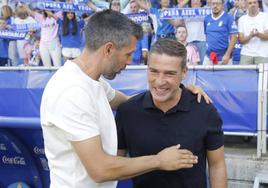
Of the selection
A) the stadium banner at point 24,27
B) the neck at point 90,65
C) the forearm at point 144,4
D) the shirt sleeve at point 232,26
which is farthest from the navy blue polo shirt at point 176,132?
the stadium banner at point 24,27

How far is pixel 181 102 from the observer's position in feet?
8.29

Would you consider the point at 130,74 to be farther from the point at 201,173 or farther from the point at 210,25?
the point at 201,173

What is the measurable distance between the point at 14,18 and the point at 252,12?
17.8 ft

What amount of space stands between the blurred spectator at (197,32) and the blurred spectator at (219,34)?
281mm

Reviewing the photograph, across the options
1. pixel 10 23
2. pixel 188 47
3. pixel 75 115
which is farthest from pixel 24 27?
pixel 75 115

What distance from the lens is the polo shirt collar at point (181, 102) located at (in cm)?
249

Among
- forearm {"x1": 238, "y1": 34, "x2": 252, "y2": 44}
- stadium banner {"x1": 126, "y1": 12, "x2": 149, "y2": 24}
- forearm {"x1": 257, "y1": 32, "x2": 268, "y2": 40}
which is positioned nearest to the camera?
forearm {"x1": 257, "y1": 32, "x2": 268, "y2": 40}

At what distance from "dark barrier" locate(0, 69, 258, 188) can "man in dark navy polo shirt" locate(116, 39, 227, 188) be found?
137 cm

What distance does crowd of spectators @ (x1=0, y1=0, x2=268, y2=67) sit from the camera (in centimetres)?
679

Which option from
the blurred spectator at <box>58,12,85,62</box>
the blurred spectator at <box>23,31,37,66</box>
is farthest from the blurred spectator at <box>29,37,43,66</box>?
the blurred spectator at <box>58,12,85,62</box>

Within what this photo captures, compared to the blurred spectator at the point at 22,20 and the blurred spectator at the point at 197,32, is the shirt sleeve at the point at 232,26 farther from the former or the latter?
the blurred spectator at the point at 22,20

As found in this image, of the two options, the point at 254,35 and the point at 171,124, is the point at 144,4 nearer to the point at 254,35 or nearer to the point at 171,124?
the point at 254,35

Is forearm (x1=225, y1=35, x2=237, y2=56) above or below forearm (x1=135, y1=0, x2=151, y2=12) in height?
below

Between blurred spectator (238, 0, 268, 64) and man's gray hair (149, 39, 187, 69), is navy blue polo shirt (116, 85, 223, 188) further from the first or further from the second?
blurred spectator (238, 0, 268, 64)
